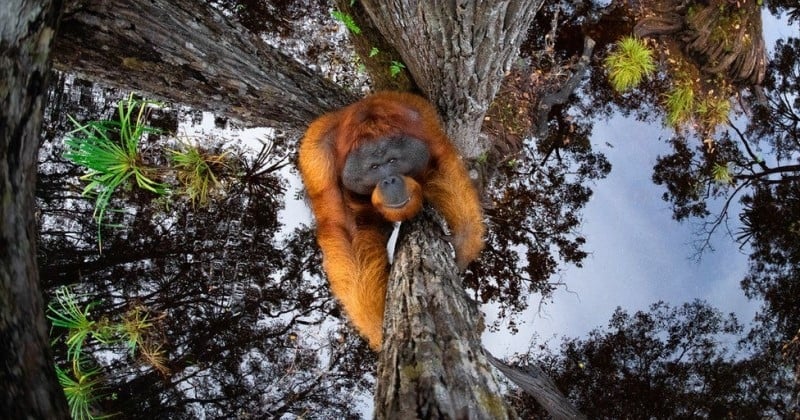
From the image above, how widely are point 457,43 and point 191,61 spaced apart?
1443mm

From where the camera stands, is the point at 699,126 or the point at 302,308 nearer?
the point at 302,308

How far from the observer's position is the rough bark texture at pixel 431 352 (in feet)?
5.20

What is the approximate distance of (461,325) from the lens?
6.87 ft

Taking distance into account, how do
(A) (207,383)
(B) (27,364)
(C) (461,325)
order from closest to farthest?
(B) (27,364) < (C) (461,325) < (A) (207,383)

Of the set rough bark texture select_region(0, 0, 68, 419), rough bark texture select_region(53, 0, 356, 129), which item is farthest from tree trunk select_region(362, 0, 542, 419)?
rough bark texture select_region(0, 0, 68, 419)

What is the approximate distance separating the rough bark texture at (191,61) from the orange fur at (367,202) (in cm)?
57

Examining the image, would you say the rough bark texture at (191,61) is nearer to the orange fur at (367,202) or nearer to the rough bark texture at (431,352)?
the orange fur at (367,202)

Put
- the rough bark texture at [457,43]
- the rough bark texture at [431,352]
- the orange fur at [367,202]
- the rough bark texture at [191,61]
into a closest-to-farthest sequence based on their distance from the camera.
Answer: the rough bark texture at [431,352], the rough bark texture at [191,61], the orange fur at [367,202], the rough bark texture at [457,43]

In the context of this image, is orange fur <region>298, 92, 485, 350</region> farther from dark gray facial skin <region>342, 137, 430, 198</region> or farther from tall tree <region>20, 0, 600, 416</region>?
tall tree <region>20, 0, 600, 416</region>

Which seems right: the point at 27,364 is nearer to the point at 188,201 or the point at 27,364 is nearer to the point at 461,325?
the point at 461,325

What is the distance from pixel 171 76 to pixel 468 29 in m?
1.62

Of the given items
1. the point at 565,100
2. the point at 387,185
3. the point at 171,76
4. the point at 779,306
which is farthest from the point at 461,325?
the point at 779,306

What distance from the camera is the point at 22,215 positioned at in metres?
1.50

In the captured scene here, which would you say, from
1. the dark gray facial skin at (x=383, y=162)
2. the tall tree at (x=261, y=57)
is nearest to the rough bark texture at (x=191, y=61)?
the tall tree at (x=261, y=57)
